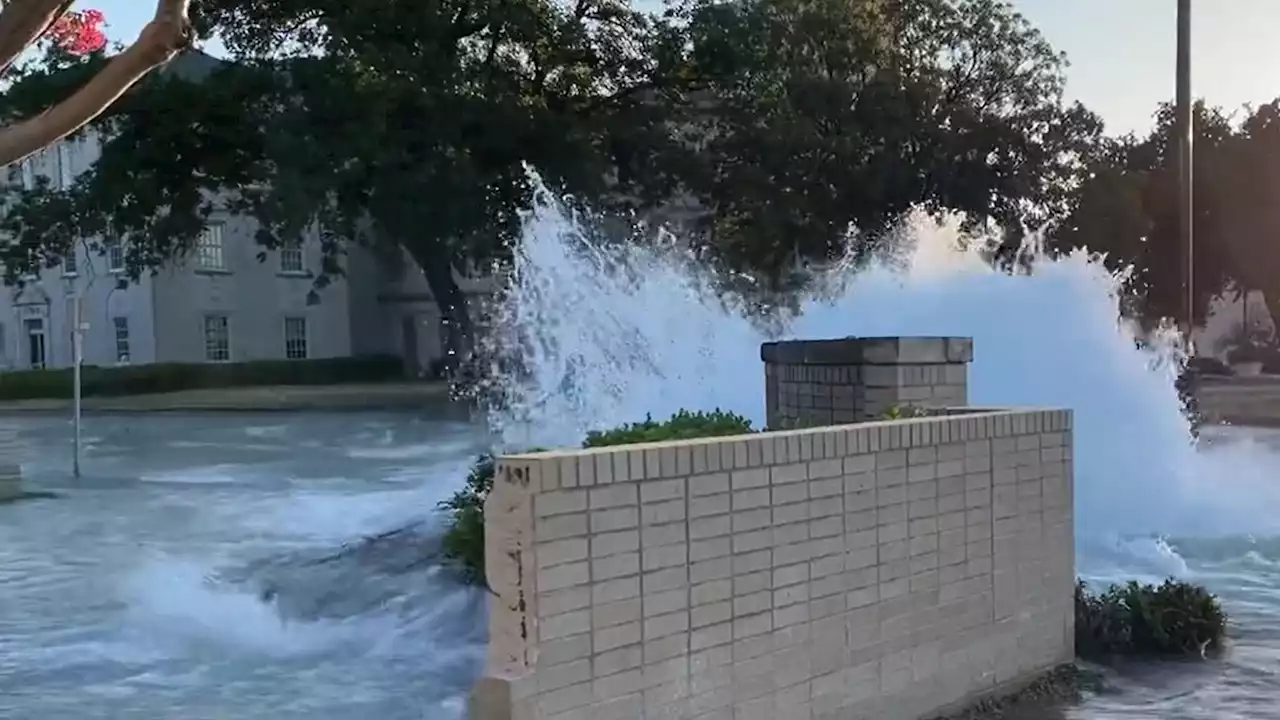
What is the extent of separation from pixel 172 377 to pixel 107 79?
4057 cm

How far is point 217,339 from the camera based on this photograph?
160 feet

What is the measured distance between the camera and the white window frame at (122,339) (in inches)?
1854

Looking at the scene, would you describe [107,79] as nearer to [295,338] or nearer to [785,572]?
[785,572]

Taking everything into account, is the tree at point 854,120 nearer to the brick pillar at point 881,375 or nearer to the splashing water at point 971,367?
the splashing water at point 971,367

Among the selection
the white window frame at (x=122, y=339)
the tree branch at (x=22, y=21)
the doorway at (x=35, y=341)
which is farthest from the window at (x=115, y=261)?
the tree branch at (x=22, y=21)

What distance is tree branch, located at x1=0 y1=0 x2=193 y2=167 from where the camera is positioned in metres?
5.66

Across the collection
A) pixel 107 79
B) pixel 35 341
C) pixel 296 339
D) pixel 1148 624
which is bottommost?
pixel 1148 624

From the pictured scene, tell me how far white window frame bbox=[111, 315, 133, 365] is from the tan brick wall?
44260 millimetres

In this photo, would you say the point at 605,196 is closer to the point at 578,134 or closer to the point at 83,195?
the point at 578,134

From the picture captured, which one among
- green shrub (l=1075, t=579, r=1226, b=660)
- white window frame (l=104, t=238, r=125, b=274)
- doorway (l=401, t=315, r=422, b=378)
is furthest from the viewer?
doorway (l=401, t=315, r=422, b=378)

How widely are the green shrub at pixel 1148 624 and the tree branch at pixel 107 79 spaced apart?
5068 millimetres

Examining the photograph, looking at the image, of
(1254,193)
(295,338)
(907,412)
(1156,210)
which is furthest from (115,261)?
(907,412)

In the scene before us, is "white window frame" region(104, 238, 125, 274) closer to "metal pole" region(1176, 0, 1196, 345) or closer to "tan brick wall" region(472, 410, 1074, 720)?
"metal pole" region(1176, 0, 1196, 345)

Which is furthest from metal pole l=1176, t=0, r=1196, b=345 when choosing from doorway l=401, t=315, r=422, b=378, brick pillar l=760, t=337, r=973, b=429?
doorway l=401, t=315, r=422, b=378
